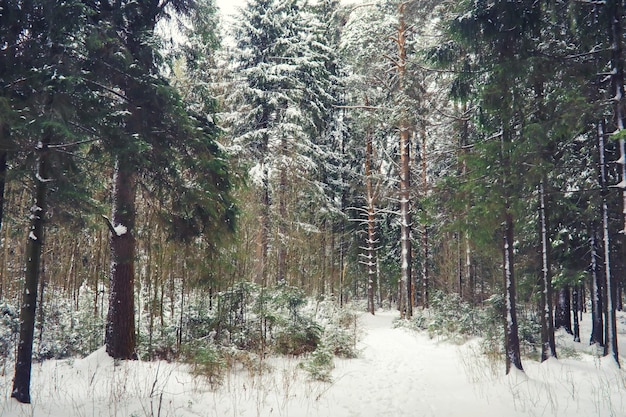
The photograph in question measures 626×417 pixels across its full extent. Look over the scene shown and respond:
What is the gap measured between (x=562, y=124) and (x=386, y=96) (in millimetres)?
11357

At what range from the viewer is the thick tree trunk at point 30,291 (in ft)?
15.5

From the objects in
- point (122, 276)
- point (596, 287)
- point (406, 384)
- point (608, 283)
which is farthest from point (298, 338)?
point (596, 287)

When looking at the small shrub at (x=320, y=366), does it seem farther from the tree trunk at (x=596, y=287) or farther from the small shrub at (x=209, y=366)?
the tree trunk at (x=596, y=287)

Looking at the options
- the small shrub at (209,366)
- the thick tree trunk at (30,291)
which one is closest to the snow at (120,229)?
the thick tree trunk at (30,291)

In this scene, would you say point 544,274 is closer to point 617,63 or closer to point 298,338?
point 617,63

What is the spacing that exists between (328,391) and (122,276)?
4664 mm

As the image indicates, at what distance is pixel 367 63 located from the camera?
16094 millimetres

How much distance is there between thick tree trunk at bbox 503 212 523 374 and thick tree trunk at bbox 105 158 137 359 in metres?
7.32

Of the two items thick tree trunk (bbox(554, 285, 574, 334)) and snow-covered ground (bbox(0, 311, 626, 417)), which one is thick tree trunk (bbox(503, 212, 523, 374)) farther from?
thick tree trunk (bbox(554, 285, 574, 334))

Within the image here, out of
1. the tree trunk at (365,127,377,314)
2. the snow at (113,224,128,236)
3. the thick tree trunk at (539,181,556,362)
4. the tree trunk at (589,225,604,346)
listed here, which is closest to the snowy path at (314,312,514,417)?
the thick tree trunk at (539,181,556,362)

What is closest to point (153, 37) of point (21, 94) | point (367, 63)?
point (21, 94)

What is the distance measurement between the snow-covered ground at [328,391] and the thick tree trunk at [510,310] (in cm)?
36

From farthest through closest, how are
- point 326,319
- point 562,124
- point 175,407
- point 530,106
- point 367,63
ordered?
point 367,63 → point 326,319 → point 530,106 → point 562,124 → point 175,407

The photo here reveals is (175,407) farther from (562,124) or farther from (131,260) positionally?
(562,124)
